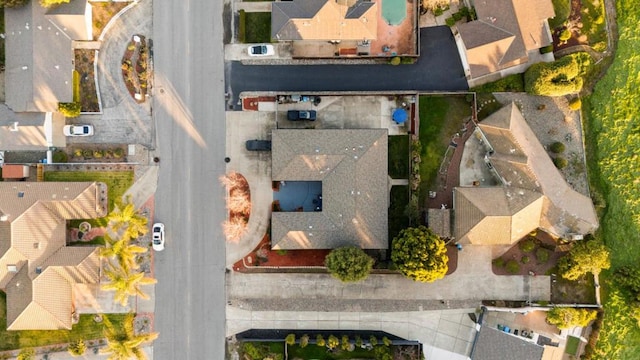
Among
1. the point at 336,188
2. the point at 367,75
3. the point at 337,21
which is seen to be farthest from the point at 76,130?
the point at 367,75

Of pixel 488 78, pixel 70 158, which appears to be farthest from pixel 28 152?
pixel 488 78

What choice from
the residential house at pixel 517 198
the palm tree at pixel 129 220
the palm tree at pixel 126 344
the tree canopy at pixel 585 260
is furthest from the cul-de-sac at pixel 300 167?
the palm tree at pixel 126 344

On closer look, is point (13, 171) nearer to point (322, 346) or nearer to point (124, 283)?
point (124, 283)

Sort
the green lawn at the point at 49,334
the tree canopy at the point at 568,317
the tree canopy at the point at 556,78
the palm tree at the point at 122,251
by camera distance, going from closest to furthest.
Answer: the palm tree at the point at 122,251 → the tree canopy at the point at 568,317 → the tree canopy at the point at 556,78 → the green lawn at the point at 49,334

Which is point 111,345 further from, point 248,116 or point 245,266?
point 248,116

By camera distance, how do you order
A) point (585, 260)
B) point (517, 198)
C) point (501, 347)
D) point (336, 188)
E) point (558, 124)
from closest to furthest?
point (585, 260) < point (517, 198) < point (501, 347) < point (336, 188) < point (558, 124)

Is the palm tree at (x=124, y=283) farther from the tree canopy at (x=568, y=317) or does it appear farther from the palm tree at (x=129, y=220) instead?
the tree canopy at (x=568, y=317)

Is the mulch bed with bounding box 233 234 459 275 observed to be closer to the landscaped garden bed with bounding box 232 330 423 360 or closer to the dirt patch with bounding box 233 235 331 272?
the dirt patch with bounding box 233 235 331 272
